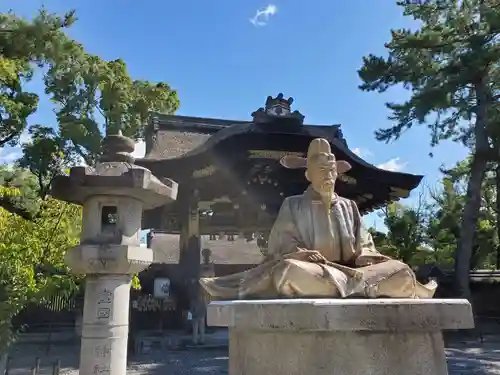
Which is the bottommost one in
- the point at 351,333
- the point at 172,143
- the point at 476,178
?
the point at 351,333

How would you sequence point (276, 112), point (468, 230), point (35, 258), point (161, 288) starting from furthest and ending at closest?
point (468, 230) → point (161, 288) → point (276, 112) → point (35, 258)

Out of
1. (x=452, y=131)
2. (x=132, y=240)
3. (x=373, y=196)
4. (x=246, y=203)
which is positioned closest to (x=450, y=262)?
(x=452, y=131)

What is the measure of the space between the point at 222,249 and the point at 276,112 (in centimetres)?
1622

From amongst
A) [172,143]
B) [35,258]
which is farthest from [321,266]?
[172,143]

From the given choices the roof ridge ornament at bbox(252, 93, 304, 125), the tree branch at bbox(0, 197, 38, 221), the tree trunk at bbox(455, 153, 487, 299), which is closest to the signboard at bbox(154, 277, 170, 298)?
the tree branch at bbox(0, 197, 38, 221)

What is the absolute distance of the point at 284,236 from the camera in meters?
2.94

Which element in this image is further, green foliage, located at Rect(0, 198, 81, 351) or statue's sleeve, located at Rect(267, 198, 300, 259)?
green foliage, located at Rect(0, 198, 81, 351)

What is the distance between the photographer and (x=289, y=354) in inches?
90.4

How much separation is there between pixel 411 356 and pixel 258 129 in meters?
8.25

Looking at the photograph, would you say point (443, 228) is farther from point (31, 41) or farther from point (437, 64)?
point (31, 41)

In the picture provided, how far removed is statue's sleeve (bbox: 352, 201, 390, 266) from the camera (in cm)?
276

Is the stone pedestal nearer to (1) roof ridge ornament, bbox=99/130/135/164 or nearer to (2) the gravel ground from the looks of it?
(1) roof ridge ornament, bbox=99/130/135/164

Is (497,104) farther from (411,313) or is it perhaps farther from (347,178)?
(411,313)

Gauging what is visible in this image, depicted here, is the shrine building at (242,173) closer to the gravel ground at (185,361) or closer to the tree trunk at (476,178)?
the gravel ground at (185,361)
